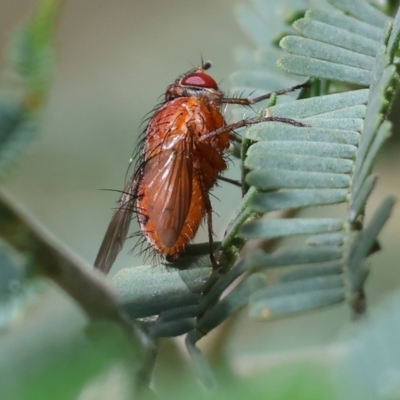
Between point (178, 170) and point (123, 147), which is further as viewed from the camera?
point (123, 147)

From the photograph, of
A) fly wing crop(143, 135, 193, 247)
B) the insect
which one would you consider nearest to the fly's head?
the insect

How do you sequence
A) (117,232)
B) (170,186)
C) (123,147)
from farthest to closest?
(123,147) < (117,232) < (170,186)

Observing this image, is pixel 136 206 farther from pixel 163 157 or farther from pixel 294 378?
pixel 294 378

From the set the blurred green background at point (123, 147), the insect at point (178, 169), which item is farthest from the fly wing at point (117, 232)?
the blurred green background at point (123, 147)

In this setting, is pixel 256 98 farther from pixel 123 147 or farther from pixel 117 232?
pixel 123 147

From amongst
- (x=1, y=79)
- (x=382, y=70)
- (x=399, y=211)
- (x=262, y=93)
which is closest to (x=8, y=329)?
(x=1, y=79)

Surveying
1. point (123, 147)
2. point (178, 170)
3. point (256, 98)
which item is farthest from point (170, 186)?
point (123, 147)
